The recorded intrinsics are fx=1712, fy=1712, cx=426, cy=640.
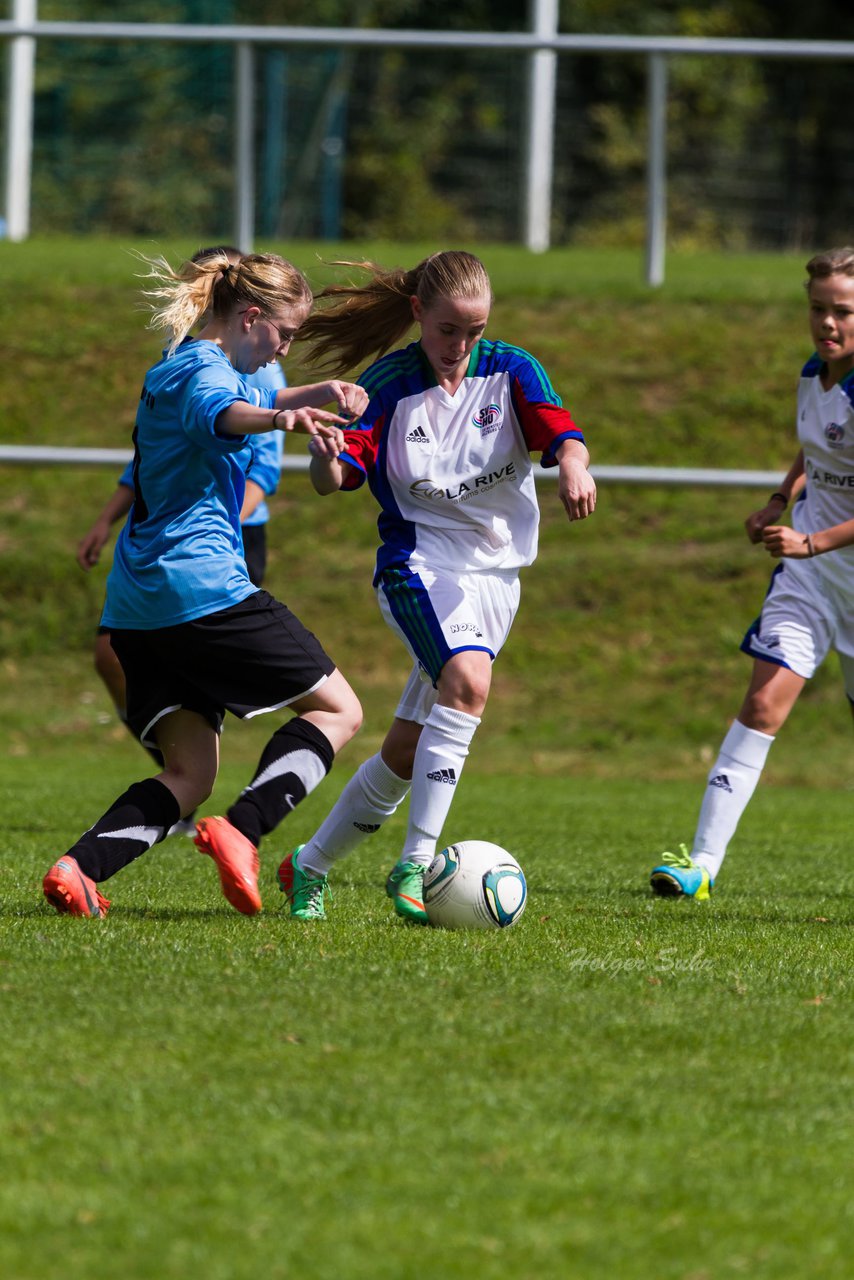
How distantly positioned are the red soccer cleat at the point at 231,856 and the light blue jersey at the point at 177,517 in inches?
22.7

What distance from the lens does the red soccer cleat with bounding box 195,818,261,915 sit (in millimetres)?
4438

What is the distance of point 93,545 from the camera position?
24.2 feet

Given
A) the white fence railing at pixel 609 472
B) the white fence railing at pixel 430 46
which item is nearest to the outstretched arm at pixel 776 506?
the white fence railing at pixel 609 472

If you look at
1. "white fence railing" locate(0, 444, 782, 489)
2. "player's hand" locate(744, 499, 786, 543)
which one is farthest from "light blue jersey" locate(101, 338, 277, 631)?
"white fence railing" locate(0, 444, 782, 489)

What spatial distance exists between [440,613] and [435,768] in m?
0.43

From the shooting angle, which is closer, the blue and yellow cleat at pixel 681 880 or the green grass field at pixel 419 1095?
the green grass field at pixel 419 1095

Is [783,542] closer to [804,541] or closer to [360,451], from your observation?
[804,541]

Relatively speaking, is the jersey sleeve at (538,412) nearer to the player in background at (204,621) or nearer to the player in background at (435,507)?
the player in background at (435,507)

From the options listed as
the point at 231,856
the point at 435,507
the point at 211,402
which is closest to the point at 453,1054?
the point at 231,856

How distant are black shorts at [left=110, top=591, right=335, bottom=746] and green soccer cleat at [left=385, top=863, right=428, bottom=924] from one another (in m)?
0.58

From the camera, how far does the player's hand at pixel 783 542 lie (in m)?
5.36

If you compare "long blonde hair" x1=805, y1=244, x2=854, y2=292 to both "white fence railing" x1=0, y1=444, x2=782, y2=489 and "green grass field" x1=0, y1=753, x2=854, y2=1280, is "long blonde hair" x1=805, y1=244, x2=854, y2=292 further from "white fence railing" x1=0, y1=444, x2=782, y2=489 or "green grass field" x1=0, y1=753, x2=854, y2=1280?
"white fence railing" x1=0, y1=444, x2=782, y2=489

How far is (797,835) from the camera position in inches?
306

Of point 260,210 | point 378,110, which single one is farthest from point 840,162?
point 260,210
